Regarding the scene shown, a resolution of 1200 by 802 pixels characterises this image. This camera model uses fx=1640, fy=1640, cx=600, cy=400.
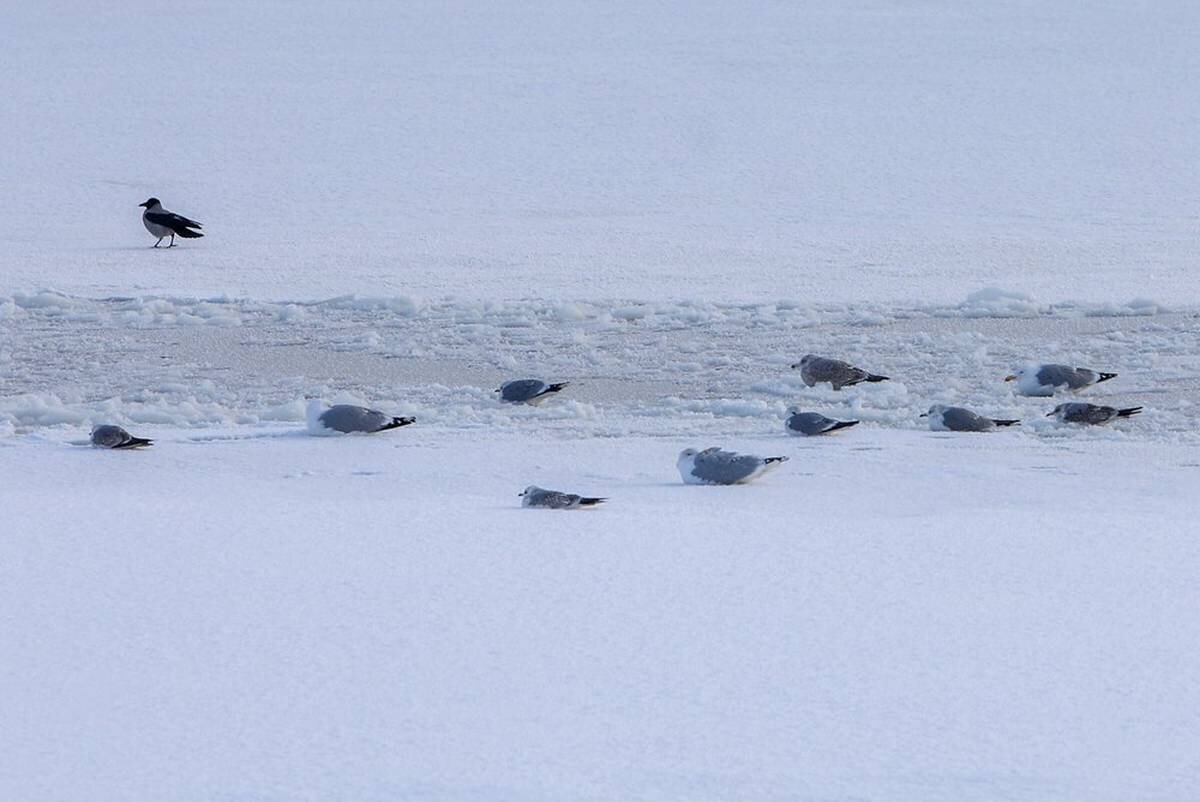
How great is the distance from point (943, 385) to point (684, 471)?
5.94 ft

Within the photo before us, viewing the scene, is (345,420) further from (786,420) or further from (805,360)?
(805,360)

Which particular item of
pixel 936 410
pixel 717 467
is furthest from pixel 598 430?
pixel 936 410

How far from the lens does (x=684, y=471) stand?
4.34m

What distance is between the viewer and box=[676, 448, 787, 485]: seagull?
170 inches

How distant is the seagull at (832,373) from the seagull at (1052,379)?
1.64 ft

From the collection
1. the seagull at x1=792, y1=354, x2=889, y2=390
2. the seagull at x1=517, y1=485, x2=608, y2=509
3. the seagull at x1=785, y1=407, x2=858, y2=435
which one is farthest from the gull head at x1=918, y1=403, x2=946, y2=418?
the seagull at x1=517, y1=485, x2=608, y2=509

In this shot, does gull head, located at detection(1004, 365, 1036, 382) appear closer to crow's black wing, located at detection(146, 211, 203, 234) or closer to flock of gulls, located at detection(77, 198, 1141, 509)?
flock of gulls, located at detection(77, 198, 1141, 509)

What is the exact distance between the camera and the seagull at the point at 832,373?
5.73 m

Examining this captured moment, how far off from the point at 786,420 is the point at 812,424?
13 cm

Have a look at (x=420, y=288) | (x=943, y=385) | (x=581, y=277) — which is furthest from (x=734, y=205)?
(x=943, y=385)

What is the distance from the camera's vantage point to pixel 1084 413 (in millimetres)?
5160

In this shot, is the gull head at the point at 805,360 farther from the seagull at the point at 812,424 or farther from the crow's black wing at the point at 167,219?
the crow's black wing at the point at 167,219

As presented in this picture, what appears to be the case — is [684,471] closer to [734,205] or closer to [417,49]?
[734,205]

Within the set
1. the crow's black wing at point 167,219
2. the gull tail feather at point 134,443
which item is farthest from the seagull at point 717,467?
the crow's black wing at point 167,219
